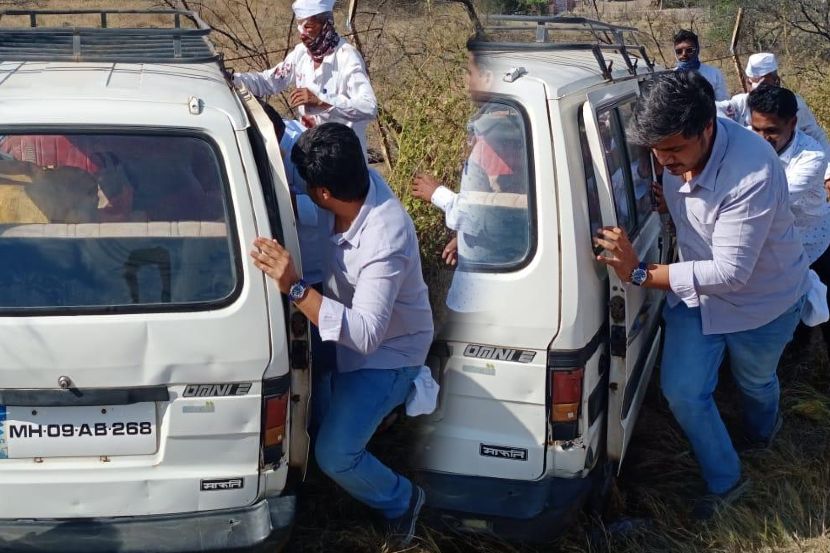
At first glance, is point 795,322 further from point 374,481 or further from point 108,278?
point 108,278

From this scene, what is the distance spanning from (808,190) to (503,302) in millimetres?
2288

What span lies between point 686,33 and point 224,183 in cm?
521

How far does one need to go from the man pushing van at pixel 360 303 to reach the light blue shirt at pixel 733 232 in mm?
977

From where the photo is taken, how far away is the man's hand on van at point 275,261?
8.43 ft

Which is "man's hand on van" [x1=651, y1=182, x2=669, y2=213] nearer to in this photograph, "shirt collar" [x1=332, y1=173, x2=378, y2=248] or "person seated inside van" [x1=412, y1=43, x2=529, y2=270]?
"person seated inside van" [x1=412, y1=43, x2=529, y2=270]

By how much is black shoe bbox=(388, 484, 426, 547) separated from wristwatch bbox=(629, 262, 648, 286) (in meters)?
1.01

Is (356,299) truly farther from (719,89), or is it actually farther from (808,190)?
(719,89)

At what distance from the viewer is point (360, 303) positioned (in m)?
2.73

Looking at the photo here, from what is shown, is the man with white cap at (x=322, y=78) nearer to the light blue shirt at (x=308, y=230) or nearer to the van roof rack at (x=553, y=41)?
the van roof rack at (x=553, y=41)

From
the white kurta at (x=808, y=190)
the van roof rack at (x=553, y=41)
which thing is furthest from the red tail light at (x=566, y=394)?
the white kurta at (x=808, y=190)

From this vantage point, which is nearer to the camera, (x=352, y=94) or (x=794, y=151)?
(x=794, y=151)

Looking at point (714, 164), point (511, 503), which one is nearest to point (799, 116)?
point (714, 164)

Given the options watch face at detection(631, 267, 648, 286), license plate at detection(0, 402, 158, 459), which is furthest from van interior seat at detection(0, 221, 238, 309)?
watch face at detection(631, 267, 648, 286)

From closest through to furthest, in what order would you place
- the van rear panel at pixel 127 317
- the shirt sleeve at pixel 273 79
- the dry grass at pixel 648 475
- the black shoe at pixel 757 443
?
the van rear panel at pixel 127 317 < the dry grass at pixel 648 475 < the black shoe at pixel 757 443 < the shirt sleeve at pixel 273 79
